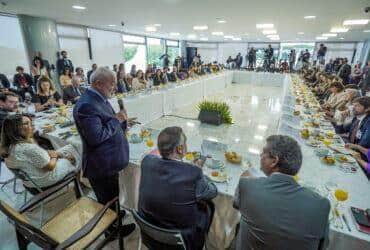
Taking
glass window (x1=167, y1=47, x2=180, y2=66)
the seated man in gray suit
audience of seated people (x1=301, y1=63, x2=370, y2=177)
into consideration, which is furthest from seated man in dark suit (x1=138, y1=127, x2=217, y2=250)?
glass window (x1=167, y1=47, x2=180, y2=66)

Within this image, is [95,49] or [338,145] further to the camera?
[95,49]

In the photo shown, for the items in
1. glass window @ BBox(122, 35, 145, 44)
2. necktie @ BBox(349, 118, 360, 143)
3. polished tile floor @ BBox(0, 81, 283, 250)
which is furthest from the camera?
glass window @ BBox(122, 35, 145, 44)

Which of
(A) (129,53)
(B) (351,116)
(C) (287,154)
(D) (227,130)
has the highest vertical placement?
(A) (129,53)

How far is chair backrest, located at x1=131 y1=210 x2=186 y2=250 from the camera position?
108 cm

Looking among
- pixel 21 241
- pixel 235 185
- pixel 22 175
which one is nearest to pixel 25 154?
pixel 22 175

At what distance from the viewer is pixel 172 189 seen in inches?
43.0

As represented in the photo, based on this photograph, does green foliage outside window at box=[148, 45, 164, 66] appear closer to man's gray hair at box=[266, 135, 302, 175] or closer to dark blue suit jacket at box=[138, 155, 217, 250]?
dark blue suit jacket at box=[138, 155, 217, 250]

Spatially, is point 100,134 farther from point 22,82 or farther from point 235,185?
point 22,82

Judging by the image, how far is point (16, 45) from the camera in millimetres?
6949

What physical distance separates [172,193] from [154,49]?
584 inches

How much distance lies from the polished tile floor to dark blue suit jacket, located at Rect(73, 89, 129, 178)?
0.75 metres

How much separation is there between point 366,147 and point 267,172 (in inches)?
74.6

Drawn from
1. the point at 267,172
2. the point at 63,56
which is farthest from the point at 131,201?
the point at 63,56

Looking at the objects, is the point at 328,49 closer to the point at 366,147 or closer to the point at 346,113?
the point at 346,113
